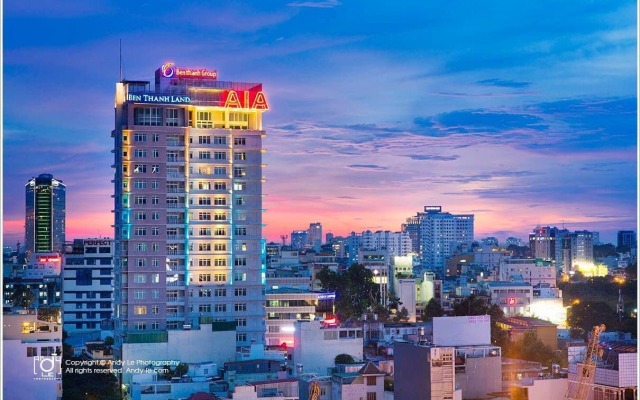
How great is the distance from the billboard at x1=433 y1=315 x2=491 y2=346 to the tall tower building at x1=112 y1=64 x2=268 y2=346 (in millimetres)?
4705

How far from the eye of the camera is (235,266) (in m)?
17.2

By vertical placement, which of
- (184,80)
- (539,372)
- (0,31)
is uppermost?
(184,80)

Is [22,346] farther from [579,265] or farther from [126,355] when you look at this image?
[579,265]

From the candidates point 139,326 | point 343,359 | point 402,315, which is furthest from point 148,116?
point 402,315

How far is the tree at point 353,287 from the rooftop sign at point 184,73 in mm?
8382

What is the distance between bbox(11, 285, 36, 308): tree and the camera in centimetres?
2584

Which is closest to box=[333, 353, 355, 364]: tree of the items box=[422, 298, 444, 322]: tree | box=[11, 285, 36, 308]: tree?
box=[422, 298, 444, 322]: tree

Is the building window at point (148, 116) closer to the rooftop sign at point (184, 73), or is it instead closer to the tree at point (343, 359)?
the rooftop sign at point (184, 73)

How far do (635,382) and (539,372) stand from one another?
4.42 meters

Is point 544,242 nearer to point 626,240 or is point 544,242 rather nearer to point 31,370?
point 626,240

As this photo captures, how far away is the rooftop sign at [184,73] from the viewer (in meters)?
17.0

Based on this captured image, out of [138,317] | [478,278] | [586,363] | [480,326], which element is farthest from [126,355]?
[478,278]

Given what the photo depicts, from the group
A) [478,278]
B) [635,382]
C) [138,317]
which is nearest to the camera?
[635,382]

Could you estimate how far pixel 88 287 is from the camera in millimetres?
24406
